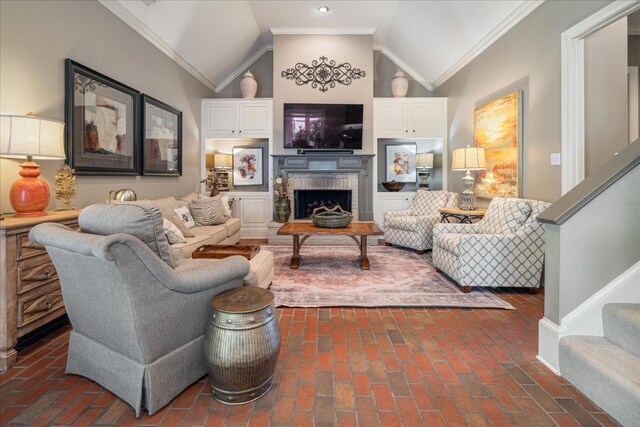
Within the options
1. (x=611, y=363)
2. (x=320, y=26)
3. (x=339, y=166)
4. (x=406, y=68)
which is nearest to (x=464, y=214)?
(x=611, y=363)

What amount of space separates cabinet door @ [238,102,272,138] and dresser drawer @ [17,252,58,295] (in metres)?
4.33

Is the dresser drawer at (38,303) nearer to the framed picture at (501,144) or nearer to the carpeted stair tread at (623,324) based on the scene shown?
the carpeted stair tread at (623,324)

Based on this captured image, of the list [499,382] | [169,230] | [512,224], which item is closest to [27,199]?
[169,230]

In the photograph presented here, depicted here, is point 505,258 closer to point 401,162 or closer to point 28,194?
point 401,162

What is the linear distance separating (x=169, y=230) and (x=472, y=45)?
4787 millimetres

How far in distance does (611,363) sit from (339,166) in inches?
193

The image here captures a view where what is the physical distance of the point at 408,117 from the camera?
6.09 meters

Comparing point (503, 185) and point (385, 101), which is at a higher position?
point (385, 101)

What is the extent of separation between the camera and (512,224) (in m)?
3.27

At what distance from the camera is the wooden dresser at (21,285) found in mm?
1856

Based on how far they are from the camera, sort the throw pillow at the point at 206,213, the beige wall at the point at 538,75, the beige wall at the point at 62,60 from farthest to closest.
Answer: the throw pillow at the point at 206,213
the beige wall at the point at 538,75
the beige wall at the point at 62,60

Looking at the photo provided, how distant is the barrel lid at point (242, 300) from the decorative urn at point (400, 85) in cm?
543

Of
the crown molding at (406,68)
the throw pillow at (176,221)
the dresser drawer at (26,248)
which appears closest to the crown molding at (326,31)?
the crown molding at (406,68)

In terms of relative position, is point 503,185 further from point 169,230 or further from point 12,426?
point 12,426
